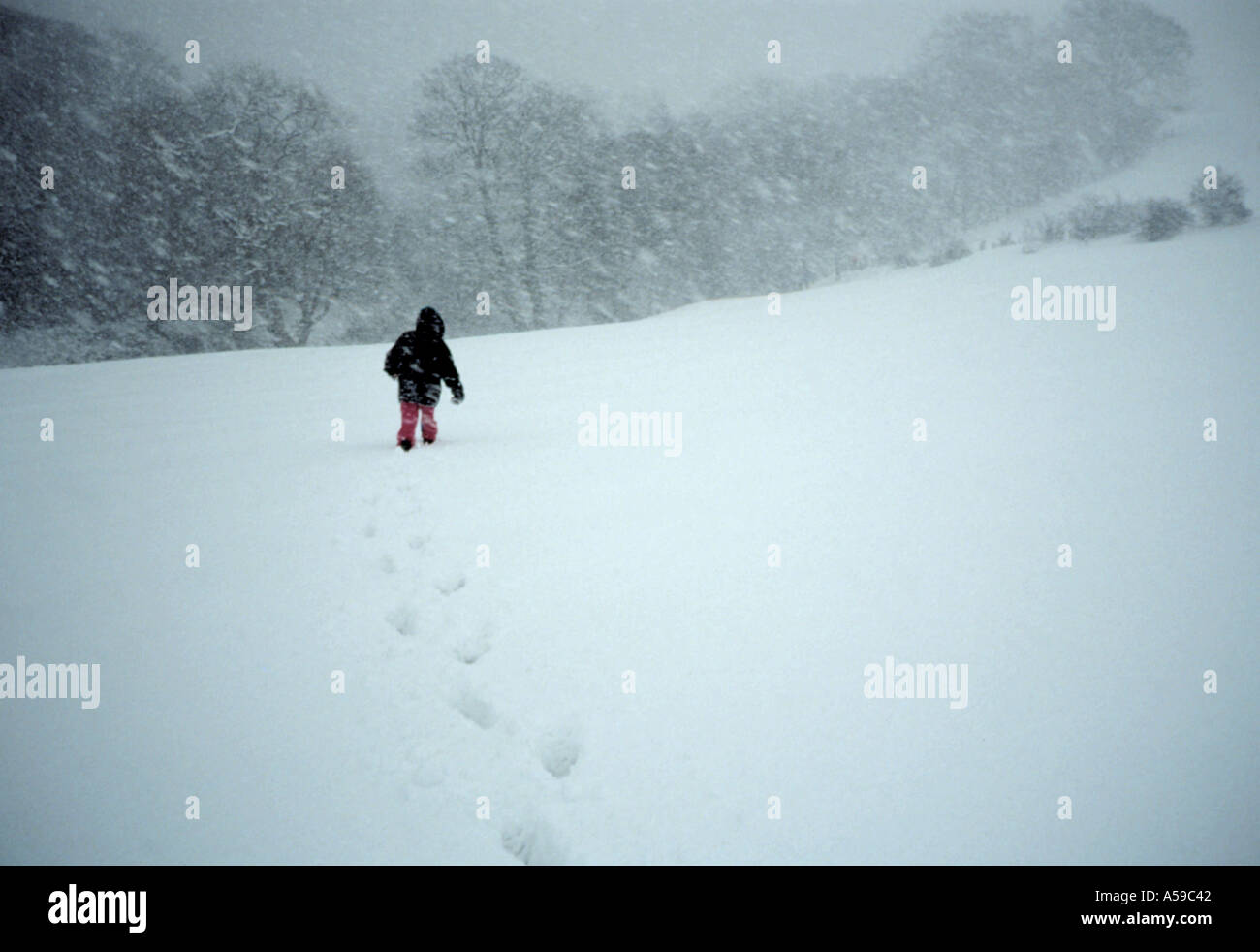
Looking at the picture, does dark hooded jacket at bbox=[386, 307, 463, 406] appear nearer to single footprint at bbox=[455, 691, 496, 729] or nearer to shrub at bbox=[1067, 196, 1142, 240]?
single footprint at bbox=[455, 691, 496, 729]

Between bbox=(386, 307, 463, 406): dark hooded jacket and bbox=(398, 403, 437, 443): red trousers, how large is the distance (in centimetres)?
11

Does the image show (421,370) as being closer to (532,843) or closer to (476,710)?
(476,710)

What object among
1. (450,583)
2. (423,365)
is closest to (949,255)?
(423,365)

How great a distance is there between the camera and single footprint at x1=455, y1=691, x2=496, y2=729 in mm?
3371

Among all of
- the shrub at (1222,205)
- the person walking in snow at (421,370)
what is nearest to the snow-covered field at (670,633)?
the person walking in snow at (421,370)

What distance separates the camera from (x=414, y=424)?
24.2 feet

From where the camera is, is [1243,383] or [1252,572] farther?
[1243,383]

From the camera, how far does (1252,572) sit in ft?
14.1

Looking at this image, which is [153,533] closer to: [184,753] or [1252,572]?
[184,753]

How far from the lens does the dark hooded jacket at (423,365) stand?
7.14 meters

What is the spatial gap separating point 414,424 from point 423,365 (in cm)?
77

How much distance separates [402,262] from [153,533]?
94.0ft

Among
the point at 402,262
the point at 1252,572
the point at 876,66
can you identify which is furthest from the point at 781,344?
the point at 876,66
